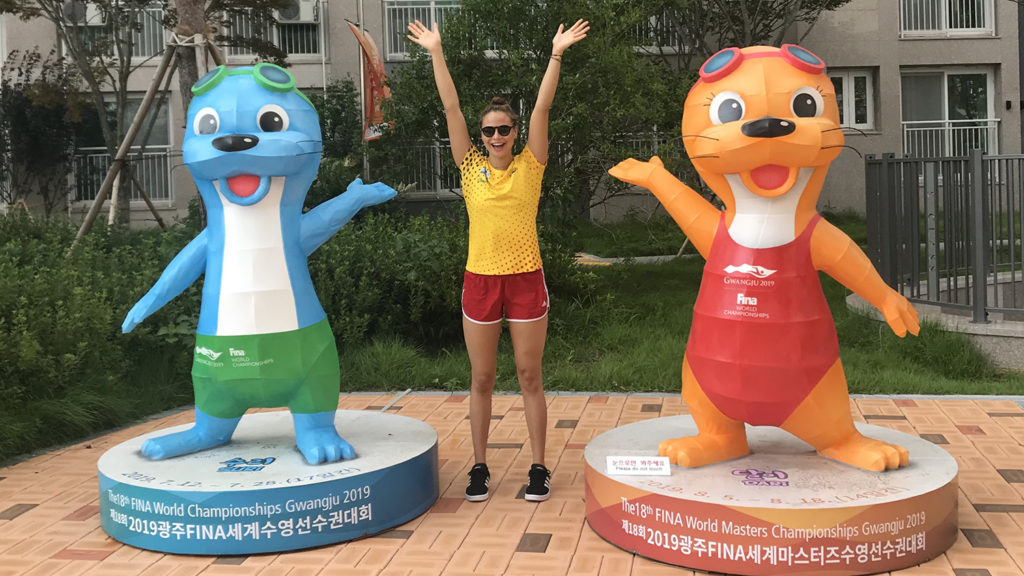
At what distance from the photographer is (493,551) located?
167 inches

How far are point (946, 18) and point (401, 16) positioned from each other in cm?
1056

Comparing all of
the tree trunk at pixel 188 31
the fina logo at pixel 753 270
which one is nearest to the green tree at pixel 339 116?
the tree trunk at pixel 188 31

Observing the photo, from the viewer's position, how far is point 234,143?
460 centimetres

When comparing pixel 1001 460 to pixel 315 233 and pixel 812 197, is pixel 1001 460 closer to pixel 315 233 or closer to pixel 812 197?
pixel 812 197

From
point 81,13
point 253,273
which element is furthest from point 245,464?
point 81,13

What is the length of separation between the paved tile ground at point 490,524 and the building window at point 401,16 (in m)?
13.1

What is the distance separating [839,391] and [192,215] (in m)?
7.44

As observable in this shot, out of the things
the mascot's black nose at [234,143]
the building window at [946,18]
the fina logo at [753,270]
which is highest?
the building window at [946,18]

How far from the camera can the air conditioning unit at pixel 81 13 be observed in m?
17.3

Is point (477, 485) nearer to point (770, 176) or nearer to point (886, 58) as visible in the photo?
point (770, 176)

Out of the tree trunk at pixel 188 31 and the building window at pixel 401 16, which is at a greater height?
the building window at pixel 401 16

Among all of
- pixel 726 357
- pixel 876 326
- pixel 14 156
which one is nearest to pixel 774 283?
pixel 726 357

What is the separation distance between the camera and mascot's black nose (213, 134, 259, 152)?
4.61 metres

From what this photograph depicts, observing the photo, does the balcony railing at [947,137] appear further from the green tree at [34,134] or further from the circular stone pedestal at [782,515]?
the circular stone pedestal at [782,515]
